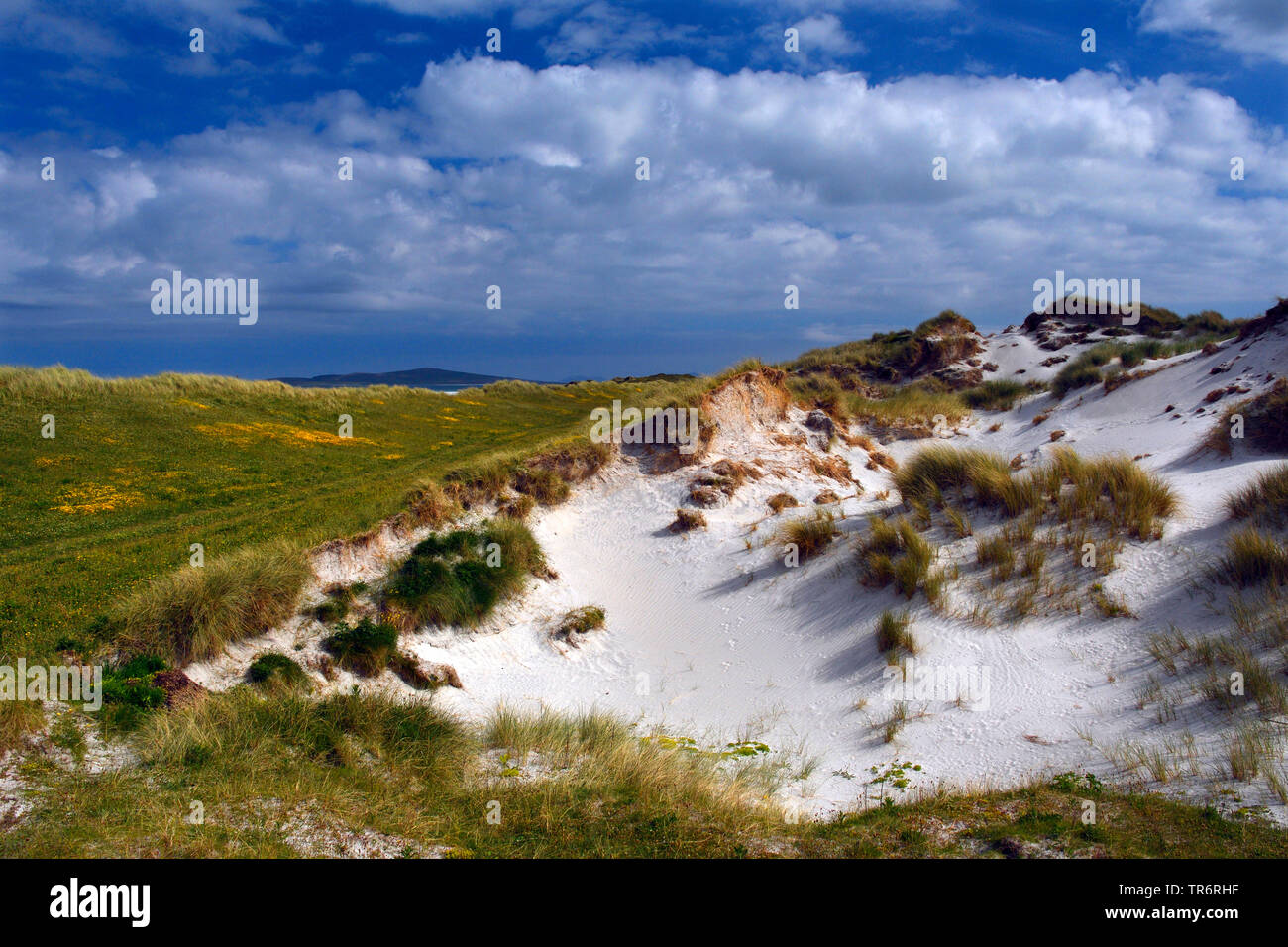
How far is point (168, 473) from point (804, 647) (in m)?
16.4

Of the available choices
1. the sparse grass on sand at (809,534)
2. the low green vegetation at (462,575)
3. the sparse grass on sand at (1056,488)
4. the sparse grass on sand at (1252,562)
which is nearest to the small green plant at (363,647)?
the low green vegetation at (462,575)

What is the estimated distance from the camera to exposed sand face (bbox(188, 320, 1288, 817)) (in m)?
7.08

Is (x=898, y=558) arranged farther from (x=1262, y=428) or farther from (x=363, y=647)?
(x=1262, y=428)

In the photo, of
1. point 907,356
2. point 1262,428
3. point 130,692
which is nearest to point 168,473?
point 130,692

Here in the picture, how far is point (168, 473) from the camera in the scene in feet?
56.0

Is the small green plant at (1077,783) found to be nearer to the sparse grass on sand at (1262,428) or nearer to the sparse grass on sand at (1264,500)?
the sparse grass on sand at (1264,500)

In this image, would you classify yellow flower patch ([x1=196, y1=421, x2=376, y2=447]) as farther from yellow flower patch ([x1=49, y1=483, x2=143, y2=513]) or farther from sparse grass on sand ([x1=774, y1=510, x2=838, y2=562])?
sparse grass on sand ([x1=774, y1=510, x2=838, y2=562])

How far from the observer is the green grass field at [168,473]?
9891mm

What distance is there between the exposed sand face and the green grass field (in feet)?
7.41

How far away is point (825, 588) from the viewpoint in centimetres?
1185

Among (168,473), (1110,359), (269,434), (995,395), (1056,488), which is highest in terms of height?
(1110,359)
